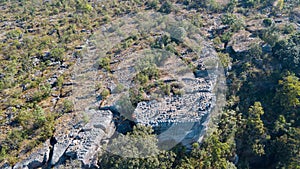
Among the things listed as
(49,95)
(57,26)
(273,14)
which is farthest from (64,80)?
(273,14)

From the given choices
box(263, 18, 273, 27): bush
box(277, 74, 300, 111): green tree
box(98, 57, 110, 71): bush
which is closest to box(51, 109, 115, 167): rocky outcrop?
box(98, 57, 110, 71): bush

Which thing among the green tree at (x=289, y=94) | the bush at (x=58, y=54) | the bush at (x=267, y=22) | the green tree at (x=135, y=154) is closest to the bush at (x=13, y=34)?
the bush at (x=58, y=54)

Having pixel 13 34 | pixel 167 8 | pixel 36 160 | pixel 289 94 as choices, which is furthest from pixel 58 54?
pixel 289 94

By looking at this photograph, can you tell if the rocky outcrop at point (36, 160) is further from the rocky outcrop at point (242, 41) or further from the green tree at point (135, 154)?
the rocky outcrop at point (242, 41)

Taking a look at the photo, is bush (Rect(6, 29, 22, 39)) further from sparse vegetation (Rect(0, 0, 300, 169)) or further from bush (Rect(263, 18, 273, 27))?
bush (Rect(263, 18, 273, 27))

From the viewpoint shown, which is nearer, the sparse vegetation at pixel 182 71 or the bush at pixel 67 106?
the sparse vegetation at pixel 182 71

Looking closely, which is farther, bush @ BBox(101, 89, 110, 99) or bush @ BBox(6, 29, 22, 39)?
A: bush @ BBox(6, 29, 22, 39)

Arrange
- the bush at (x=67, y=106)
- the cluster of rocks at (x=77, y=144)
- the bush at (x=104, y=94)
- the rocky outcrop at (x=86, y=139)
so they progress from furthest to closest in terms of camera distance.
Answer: the bush at (x=104, y=94), the bush at (x=67, y=106), the rocky outcrop at (x=86, y=139), the cluster of rocks at (x=77, y=144)

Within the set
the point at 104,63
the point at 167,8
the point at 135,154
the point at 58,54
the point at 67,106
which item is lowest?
the point at 135,154

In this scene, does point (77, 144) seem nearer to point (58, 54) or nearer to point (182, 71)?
point (182, 71)

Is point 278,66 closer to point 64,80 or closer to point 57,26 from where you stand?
point 64,80

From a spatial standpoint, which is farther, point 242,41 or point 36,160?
point 242,41
